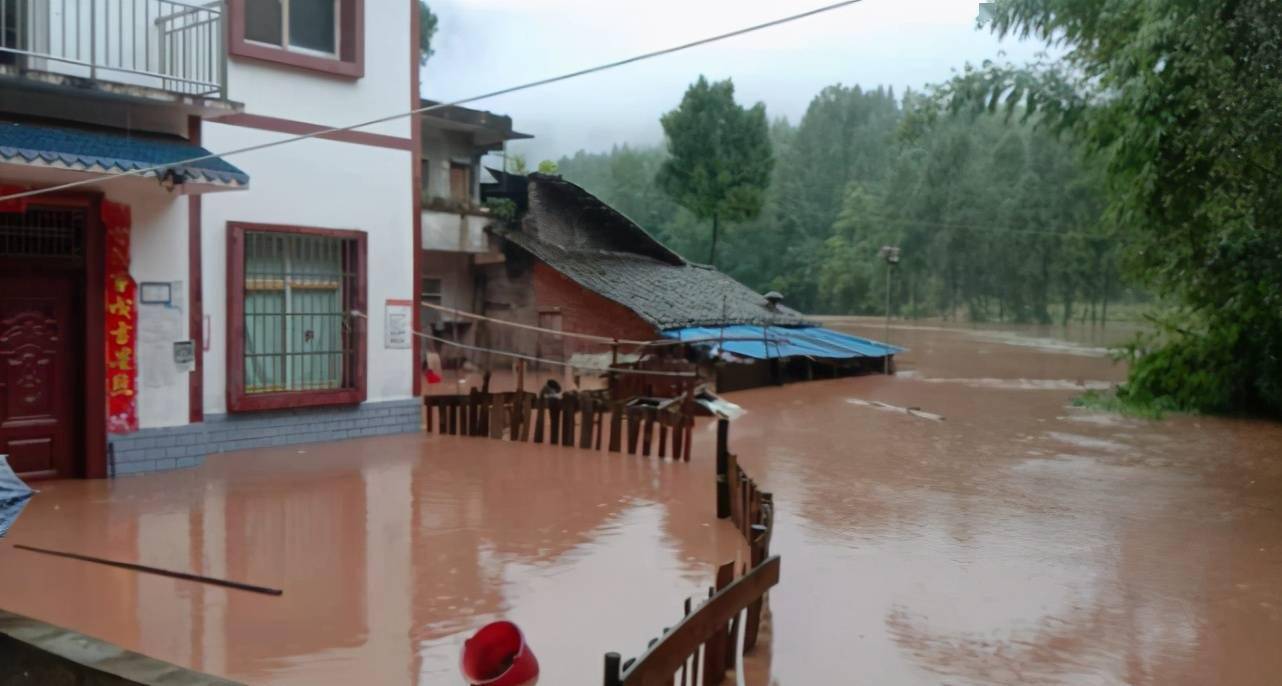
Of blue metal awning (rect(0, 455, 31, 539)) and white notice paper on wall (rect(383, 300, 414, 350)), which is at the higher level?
white notice paper on wall (rect(383, 300, 414, 350))

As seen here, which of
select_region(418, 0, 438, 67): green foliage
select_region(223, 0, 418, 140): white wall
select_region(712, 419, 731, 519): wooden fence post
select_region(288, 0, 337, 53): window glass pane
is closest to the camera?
select_region(712, 419, 731, 519): wooden fence post

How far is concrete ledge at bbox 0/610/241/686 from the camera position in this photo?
3.76 m

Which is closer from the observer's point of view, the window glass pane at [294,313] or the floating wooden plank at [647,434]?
the window glass pane at [294,313]

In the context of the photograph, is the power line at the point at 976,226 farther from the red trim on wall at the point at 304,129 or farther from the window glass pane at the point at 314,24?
the window glass pane at the point at 314,24

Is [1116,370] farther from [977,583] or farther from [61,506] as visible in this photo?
[61,506]

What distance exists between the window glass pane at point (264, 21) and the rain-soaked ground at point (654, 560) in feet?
16.4

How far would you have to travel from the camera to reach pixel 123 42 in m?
10.2

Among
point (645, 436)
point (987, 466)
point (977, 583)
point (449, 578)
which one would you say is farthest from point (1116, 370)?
point (449, 578)

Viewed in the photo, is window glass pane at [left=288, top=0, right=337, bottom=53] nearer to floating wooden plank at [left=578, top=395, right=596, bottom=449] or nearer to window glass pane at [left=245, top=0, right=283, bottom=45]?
window glass pane at [left=245, top=0, right=283, bottom=45]

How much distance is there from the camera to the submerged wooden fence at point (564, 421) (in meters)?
12.7

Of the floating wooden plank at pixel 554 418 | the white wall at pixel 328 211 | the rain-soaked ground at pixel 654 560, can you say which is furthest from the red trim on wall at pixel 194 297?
the floating wooden plank at pixel 554 418

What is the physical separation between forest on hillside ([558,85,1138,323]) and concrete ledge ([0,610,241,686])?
49537 mm

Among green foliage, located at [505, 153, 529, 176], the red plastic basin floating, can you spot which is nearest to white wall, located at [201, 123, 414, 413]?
the red plastic basin floating

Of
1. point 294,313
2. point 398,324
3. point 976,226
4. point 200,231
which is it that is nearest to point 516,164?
→ point 398,324
